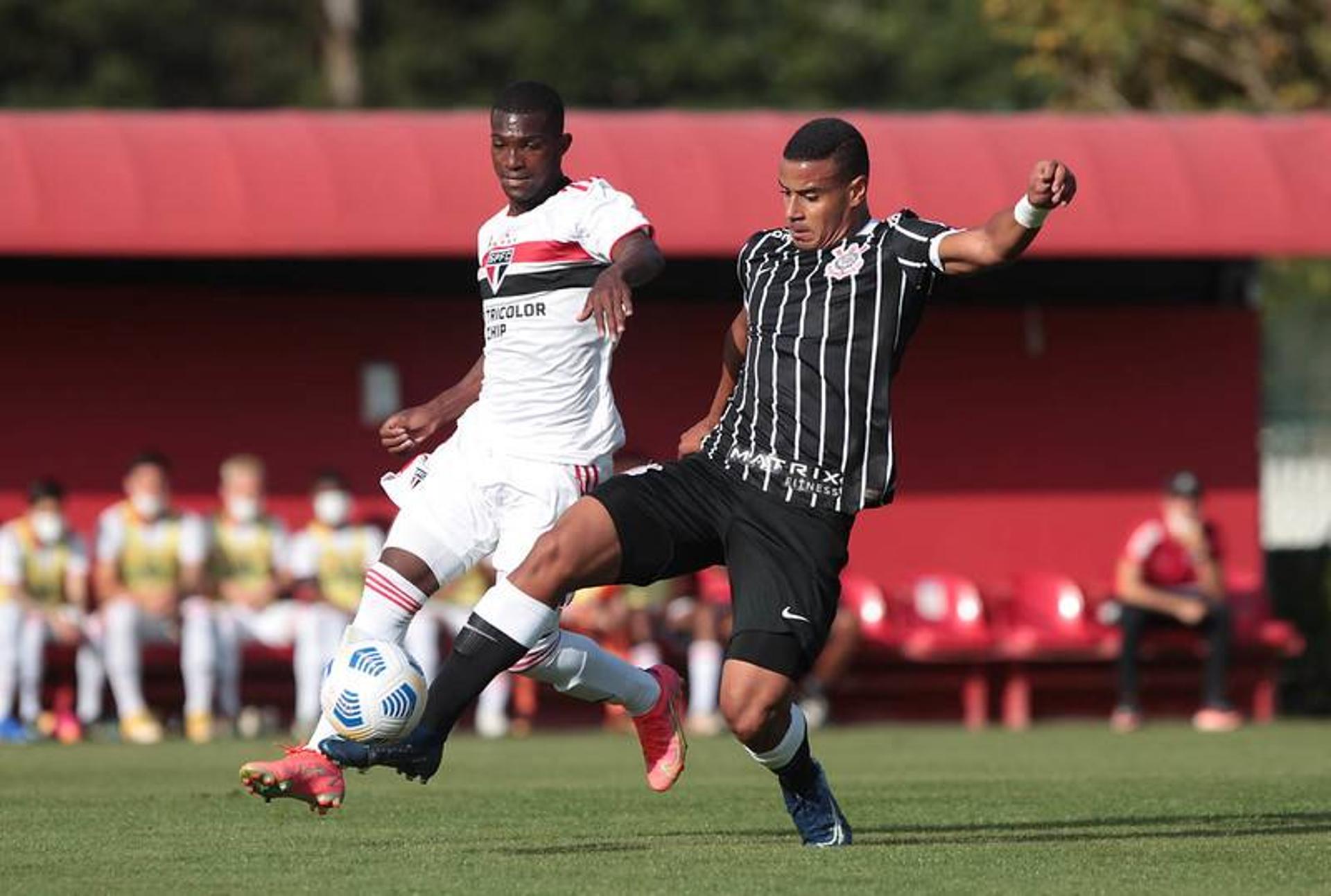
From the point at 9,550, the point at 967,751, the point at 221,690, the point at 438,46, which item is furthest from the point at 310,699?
the point at 438,46

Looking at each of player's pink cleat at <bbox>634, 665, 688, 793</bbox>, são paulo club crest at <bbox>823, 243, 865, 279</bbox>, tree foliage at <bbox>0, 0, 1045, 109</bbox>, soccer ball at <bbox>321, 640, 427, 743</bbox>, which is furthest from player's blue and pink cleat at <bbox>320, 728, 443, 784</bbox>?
tree foliage at <bbox>0, 0, 1045, 109</bbox>

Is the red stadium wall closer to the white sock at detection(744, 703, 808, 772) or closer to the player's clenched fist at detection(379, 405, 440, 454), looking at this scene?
the player's clenched fist at detection(379, 405, 440, 454)

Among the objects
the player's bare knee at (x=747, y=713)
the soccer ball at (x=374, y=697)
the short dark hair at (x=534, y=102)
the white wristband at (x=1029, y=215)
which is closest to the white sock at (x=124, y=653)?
the short dark hair at (x=534, y=102)

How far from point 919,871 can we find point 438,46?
122 feet

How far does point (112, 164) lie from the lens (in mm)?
16469

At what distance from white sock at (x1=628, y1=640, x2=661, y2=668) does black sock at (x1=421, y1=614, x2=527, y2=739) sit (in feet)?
28.8

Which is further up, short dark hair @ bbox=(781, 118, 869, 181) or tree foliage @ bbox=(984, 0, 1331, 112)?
tree foliage @ bbox=(984, 0, 1331, 112)

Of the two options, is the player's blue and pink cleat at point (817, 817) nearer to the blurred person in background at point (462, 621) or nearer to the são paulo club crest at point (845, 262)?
the são paulo club crest at point (845, 262)

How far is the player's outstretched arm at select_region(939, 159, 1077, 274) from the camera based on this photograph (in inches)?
277

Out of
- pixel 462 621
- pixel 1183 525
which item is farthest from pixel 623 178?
pixel 1183 525

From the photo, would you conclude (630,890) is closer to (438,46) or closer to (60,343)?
(60,343)

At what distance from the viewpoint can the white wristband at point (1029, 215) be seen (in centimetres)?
710

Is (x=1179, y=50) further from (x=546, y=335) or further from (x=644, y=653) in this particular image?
(x=546, y=335)

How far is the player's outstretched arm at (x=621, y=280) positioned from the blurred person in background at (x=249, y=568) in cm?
885
